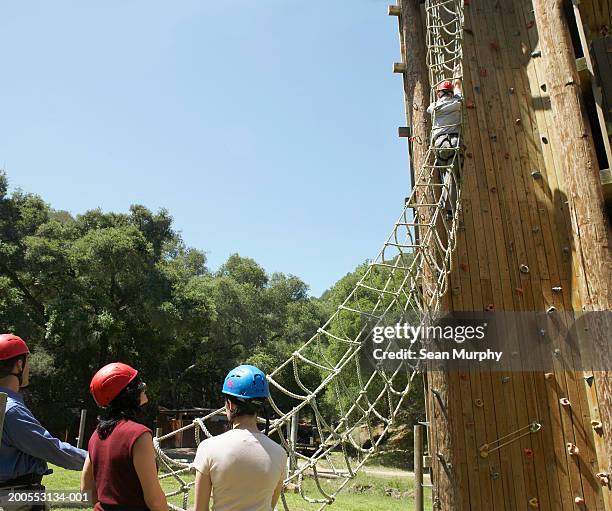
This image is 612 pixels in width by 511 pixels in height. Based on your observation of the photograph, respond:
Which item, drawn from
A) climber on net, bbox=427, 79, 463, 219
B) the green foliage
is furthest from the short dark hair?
the green foliage

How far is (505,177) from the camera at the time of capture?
165 inches

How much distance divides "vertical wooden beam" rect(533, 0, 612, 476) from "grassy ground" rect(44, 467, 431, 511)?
4396 mm

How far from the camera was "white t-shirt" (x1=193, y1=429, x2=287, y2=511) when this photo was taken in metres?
Result: 1.50

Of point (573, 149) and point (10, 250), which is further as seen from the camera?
point (10, 250)

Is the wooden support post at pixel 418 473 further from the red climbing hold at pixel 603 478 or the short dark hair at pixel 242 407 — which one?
the short dark hair at pixel 242 407

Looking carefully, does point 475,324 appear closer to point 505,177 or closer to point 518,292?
point 518,292

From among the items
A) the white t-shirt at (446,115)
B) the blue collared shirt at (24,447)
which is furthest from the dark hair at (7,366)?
the white t-shirt at (446,115)

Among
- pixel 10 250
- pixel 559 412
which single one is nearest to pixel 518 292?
pixel 559 412

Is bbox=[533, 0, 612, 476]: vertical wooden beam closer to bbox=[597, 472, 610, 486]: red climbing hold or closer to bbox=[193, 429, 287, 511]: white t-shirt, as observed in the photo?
bbox=[597, 472, 610, 486]: red climbing hold

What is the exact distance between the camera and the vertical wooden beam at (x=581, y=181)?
10.4ft

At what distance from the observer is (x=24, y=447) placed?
180cm

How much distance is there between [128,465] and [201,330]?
14659mm

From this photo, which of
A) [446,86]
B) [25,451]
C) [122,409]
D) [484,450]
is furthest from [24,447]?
[446,86]

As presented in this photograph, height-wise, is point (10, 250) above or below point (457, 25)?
above
